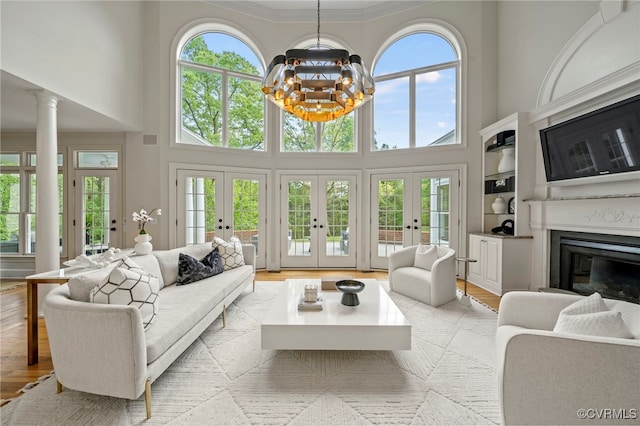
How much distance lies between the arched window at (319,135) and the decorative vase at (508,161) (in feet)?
9.06

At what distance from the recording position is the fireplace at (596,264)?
3.09 m

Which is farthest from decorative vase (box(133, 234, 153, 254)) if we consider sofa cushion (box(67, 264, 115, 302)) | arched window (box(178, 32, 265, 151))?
arched window (box(178, 32, 265, 151))

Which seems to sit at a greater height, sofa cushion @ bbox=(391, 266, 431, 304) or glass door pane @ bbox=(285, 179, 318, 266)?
glass door pane @ bbox=(285, 179, 318, 266)

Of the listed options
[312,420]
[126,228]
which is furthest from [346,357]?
[126,228]

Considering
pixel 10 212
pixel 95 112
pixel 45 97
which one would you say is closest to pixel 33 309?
pixel 45 97

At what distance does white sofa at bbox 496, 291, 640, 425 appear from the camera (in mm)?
1365

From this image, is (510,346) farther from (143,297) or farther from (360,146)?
(360,146)

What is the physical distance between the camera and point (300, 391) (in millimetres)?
2064

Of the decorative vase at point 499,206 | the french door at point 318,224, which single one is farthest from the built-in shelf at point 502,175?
the french door at point 318,224

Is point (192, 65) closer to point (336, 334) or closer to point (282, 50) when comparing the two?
point (282, 50)

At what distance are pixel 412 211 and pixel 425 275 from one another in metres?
2.08

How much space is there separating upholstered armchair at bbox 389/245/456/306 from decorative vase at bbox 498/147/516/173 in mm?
1858

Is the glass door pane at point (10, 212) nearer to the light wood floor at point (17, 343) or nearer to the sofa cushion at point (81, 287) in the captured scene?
the light wood floor at point (17, 343)

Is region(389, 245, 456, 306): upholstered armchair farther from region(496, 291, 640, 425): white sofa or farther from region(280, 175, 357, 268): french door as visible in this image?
region(496, 291, 640, 425): white sofa
